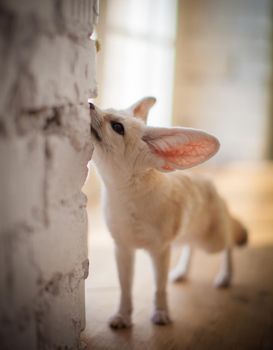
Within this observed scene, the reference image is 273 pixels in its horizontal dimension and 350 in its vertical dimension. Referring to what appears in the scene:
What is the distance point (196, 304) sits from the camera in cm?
261

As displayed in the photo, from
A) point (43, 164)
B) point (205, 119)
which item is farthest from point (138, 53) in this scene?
point (43, 164)

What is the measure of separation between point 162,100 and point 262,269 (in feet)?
11.9

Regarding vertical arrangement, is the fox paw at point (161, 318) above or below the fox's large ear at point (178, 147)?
below

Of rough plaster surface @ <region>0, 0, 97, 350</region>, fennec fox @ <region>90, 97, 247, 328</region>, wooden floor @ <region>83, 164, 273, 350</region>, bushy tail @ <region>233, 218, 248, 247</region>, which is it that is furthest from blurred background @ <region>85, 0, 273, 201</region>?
rough plaster surface @ <region>0, 0, 97, 350</region>

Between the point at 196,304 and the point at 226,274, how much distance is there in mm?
417

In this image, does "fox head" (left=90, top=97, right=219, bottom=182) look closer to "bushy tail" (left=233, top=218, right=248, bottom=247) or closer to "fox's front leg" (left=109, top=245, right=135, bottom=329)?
"fox's front leg" (left=109, top=245, right=135, bottom=329)

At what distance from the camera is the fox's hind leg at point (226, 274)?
2.92 m

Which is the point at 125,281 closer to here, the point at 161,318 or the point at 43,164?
the point at 161,318

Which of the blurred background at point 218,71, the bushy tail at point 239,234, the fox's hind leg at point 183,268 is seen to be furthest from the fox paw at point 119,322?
the blurred background at point 218,71

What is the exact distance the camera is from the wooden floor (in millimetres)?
2117

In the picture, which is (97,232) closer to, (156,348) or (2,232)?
(156,348)

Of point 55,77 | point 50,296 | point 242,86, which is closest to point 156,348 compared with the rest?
point 50,296

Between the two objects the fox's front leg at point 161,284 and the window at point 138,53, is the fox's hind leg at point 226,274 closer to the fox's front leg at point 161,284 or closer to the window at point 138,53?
the fox's front leg at point 161,284

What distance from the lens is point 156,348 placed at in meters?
2.02
